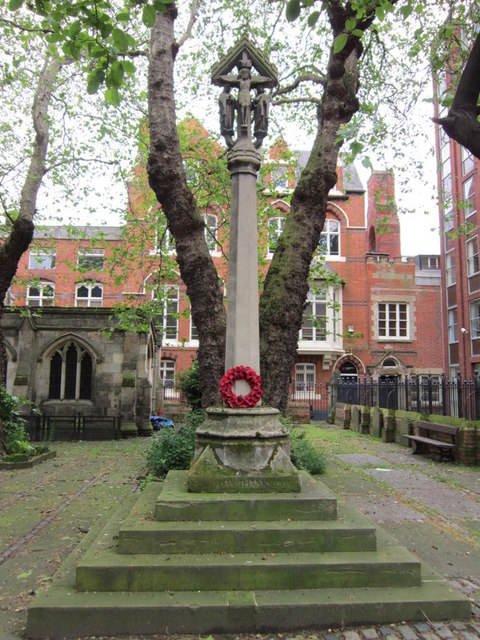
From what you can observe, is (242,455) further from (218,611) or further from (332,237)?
→ (332,237)

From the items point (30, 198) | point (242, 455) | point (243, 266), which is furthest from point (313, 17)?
point (30, 198)

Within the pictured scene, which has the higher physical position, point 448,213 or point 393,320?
point 448,213

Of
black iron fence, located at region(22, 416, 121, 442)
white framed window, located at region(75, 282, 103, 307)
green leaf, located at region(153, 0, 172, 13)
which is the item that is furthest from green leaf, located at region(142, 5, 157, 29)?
white framed window, located at region(75, 282, 103, 307)

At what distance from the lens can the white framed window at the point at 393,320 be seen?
101 feet

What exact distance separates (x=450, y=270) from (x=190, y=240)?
82.7ft

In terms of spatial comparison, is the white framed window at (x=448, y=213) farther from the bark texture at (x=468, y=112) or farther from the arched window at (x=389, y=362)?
the arched window at (x=389, y=362)

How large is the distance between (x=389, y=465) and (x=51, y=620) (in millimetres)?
9131

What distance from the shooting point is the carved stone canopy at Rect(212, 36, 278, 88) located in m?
6.29

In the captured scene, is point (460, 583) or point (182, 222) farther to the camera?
point (182, 222)

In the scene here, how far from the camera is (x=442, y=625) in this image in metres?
3.66

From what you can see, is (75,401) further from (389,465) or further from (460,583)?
(460,583)

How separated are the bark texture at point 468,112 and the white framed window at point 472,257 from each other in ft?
78.4

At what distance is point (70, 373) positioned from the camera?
17859 mm

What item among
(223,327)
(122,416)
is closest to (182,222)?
(223,327)
